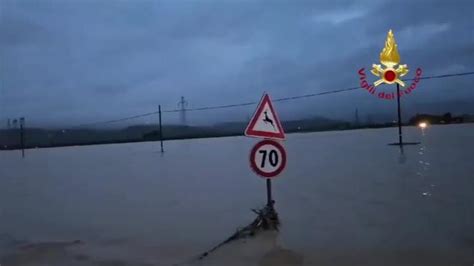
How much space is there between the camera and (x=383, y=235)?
799 cm

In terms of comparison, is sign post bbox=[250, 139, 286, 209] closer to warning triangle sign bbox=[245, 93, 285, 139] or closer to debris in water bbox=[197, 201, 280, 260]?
warning triangle sign bbox=[245, 93, 285, 139]

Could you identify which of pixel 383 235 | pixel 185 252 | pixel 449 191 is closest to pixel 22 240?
pixel 185 252

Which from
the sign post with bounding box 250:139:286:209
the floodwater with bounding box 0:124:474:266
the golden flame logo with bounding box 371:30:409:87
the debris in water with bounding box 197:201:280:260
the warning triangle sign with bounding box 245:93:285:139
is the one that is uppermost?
the golden flame logo with bounding box 371:30:409:87

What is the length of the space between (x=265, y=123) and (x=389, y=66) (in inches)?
703

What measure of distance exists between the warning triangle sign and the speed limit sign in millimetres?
143

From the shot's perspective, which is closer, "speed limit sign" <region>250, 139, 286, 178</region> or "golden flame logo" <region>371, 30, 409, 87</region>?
"speed limit sign" <region>250, 139, 286, 178</region>

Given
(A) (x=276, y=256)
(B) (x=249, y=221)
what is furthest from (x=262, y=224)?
(B) (x=249, y=221)

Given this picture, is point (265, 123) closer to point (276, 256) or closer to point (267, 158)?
point (267, 158)

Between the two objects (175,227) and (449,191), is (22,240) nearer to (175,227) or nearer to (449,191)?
(175,227)

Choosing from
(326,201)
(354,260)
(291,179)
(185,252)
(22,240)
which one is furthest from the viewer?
(291,179)

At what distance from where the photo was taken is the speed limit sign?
23.2 ft

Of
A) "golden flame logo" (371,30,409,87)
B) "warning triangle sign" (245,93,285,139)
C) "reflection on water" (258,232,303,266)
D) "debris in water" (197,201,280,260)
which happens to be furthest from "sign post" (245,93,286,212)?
"golden flame logo" (371,30,409,87)

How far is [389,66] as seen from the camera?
23297 millimetres

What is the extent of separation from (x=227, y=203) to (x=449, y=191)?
592 centimetres
